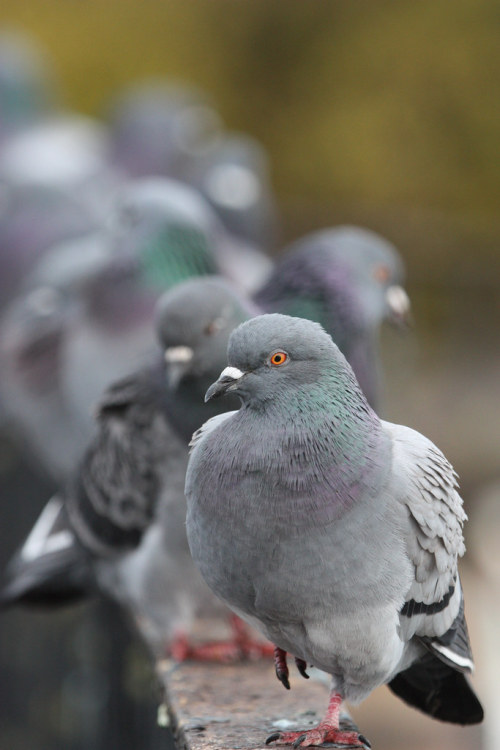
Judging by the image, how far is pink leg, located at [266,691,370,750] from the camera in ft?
10.5

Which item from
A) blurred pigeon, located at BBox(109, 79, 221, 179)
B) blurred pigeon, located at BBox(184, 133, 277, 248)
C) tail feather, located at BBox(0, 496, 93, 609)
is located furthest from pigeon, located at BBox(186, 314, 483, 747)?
blurred pigeon, located at BBox(109, 79, 221, 179)

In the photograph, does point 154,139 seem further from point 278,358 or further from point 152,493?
point 278,358

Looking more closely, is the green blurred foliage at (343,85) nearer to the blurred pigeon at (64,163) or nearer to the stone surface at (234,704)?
the blurred pigeon at (64,163)

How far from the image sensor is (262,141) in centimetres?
2106

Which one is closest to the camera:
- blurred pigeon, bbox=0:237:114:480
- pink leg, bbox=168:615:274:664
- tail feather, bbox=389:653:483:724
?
tail feather, bbox=389:653:483:724

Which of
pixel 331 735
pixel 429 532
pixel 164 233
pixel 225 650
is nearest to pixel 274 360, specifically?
pixel 429 532

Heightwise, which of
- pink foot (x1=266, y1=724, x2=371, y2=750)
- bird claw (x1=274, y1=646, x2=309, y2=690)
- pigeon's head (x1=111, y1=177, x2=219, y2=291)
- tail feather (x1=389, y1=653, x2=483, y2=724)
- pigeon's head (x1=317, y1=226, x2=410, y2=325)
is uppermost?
pigeon's head (x1=111, y1=177, x2=219, y2=291)

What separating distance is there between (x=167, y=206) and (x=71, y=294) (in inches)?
33.7

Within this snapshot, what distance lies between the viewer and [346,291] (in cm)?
499

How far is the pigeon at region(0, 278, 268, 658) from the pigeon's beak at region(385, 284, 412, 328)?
3.30ft

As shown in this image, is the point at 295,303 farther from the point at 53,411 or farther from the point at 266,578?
the point at 53,411

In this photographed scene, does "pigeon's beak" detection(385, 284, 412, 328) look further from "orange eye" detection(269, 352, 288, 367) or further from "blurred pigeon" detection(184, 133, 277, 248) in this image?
"blurred pigeon" detection(184, 133, 277, 248)

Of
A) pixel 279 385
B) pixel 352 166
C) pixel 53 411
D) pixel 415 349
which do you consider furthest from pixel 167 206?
pixel 352 166

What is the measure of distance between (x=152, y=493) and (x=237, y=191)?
6.92 m
